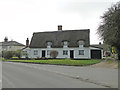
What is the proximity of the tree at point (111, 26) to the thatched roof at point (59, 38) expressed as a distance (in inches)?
405

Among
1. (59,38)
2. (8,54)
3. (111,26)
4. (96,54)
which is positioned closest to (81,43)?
(96,54)

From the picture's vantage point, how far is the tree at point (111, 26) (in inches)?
903

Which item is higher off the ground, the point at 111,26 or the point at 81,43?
the point at 111,26

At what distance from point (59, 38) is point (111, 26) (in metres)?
18.8

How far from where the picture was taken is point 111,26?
78.6ft

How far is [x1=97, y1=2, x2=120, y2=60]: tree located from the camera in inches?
903

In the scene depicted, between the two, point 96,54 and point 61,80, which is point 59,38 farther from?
point 61,80

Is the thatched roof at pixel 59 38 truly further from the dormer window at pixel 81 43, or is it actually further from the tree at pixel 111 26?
the tree at pixel 111 26

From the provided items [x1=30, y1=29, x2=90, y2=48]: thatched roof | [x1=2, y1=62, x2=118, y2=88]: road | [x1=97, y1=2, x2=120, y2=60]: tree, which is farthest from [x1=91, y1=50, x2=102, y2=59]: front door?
[x1=2, y1=62, x2=118, y2=88]: road

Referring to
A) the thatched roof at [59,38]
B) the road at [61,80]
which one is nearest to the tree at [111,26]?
the thatched roof at [59,38]

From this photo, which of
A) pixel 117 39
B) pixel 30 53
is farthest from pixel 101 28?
pixel 30 53

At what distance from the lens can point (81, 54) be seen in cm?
3653

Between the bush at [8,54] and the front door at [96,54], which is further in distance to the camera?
the bush at [8,54]

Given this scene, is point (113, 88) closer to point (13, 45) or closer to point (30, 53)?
point (30, 53)
